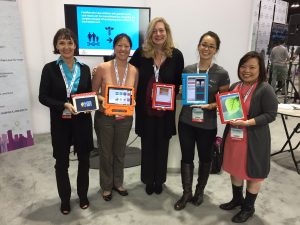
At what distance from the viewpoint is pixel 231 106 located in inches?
78.1

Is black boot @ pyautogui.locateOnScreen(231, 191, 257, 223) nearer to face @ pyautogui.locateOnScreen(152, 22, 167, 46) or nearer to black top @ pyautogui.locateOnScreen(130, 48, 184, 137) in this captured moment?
black top @ pyautogui.locateOnScreen(130, 48, 184, 137)

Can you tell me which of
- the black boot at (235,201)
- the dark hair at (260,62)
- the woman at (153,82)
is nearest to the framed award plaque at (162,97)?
the woman at (153,82)

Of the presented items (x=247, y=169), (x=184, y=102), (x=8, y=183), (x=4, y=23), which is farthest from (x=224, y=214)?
(x=4, y=23)

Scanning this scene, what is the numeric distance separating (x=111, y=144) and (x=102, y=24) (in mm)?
1578

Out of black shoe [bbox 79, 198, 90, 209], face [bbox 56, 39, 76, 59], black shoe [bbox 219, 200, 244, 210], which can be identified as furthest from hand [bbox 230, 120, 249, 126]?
black shoe [bbox 79, 198, 90, 209]

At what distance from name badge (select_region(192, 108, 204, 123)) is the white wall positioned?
1456 mm

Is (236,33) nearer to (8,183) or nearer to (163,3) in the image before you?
(163,3)

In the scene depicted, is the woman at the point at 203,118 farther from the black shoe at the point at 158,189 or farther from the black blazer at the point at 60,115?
the black blazer at the point at 60,115

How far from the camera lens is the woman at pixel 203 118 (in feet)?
6.73

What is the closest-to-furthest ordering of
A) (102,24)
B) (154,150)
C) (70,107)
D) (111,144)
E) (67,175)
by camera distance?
(70,107), (67,175), (111,144), (154,150), (102,24)

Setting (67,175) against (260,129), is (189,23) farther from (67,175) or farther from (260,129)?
(67,175)

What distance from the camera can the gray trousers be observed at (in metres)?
2.28

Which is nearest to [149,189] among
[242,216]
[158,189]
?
[158,189]

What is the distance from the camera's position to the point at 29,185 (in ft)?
9.07
